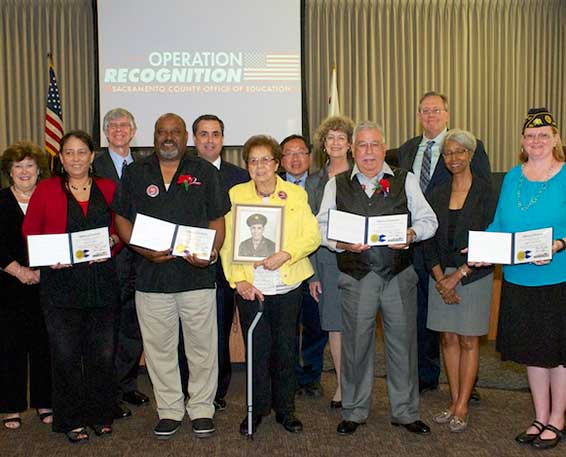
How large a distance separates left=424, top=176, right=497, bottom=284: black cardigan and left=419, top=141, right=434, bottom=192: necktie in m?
0.55

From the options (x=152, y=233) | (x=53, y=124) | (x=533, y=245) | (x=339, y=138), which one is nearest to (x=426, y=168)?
(x=339, y=138)

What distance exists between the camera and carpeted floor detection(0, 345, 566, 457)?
3717mm

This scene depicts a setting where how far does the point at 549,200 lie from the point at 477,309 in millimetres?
758

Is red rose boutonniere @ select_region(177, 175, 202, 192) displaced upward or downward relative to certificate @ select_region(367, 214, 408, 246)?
upward

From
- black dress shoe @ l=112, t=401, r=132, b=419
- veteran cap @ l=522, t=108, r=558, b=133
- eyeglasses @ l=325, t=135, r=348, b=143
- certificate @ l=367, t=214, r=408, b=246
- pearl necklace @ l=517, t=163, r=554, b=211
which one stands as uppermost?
veteran cap @ l=522, t=108, r=558, b=133

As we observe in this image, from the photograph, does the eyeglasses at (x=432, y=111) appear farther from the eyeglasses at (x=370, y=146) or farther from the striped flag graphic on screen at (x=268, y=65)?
the striped flag graphic on screen at (x=268, y=65)

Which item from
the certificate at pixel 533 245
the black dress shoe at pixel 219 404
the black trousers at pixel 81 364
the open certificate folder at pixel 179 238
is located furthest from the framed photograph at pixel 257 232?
the certificate at pixel 533 245

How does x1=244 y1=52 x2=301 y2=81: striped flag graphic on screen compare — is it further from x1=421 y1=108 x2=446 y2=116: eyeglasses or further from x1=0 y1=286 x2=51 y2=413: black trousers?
x1=0 y1=286 x2=51 y2=413: black trousers

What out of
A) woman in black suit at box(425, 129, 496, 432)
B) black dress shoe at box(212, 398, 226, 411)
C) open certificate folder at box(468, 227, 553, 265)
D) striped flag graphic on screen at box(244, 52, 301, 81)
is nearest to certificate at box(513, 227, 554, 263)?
open certificate folder at box(468, 227, 553, 265)

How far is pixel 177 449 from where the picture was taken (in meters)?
3.77

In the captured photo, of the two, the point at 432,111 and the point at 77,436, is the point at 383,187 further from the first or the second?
the point at 77,436

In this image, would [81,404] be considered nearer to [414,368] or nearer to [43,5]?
[414,368]

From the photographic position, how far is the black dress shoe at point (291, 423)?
13.2ft

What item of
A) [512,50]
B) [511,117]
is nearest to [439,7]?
[512,50]
